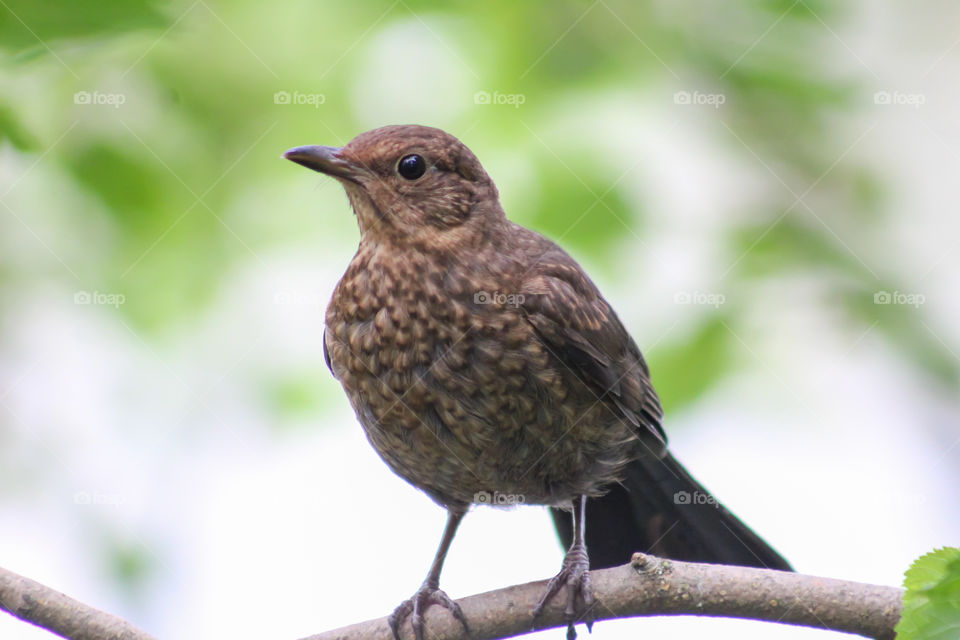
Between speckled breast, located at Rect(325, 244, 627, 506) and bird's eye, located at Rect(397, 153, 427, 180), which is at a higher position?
bird's eye, located at Rect(397, 153, 427, 180)

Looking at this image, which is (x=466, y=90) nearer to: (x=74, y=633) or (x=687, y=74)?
(x=687, y=74)

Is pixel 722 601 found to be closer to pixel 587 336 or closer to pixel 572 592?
pixel 572 592

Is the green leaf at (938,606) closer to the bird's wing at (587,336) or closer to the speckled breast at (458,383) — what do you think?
the speckled breast at (458,383)

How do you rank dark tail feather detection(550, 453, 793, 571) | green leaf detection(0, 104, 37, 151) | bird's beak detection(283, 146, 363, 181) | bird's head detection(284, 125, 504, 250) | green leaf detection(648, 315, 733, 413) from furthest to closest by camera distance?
1. green leaf detection(648, 315, 733, 413)
2. dark tail feather detection(550, 453, 793, 571)
3. bird's head detection(284, 125, 504, 250)
4. bird's beak detection(283, 146, 363, 181)
5. green leaf detection(0, 104, 37, 151)

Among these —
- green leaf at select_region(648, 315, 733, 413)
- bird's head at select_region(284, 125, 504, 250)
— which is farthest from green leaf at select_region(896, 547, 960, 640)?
green leaf at select_region(648, 315, 733, 413)

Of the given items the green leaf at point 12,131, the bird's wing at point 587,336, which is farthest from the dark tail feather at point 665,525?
the green leaf at point 12,131

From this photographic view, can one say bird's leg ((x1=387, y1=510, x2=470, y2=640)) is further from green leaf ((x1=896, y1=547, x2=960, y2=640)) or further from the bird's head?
green leaf ((x1=896, y1=547, x2=960, y2=640))
